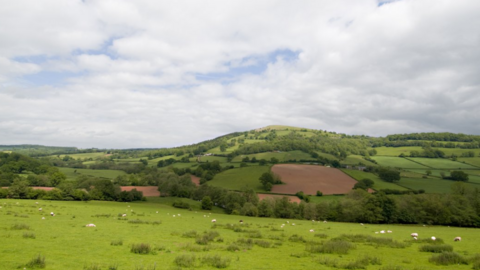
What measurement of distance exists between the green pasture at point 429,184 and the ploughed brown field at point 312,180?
62.4 feet

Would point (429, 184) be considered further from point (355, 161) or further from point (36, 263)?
point (36, 263)

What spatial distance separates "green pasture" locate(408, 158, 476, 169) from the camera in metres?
117

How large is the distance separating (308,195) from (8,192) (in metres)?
83.3

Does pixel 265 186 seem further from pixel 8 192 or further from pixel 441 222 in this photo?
pixel 8 192

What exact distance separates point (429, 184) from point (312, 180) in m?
40.7

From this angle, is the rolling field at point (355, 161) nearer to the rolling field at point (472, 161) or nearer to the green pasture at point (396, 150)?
the green pasture at point (396, 150)

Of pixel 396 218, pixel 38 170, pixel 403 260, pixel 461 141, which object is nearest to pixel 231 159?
pixel 38 170

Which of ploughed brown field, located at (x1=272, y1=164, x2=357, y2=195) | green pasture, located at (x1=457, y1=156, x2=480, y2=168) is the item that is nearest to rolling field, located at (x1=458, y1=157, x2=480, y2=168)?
green pasture, located at (x1=457, y1=156, x2=480, y2=168)

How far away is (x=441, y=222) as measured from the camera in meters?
57.8

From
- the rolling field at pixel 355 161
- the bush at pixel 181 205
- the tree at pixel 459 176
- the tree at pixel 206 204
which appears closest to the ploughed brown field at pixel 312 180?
the tree at pixel 206 204

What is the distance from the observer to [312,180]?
9812 cm

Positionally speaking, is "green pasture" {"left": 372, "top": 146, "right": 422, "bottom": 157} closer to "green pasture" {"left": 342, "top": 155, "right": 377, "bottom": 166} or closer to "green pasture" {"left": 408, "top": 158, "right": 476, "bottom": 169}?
"green pasture" {"left": 408, "top": 158, "right": 476, "bottom": 169}

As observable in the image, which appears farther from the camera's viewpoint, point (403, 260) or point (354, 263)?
point (403, 260)

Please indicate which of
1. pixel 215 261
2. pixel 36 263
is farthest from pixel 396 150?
pixel 36 263
